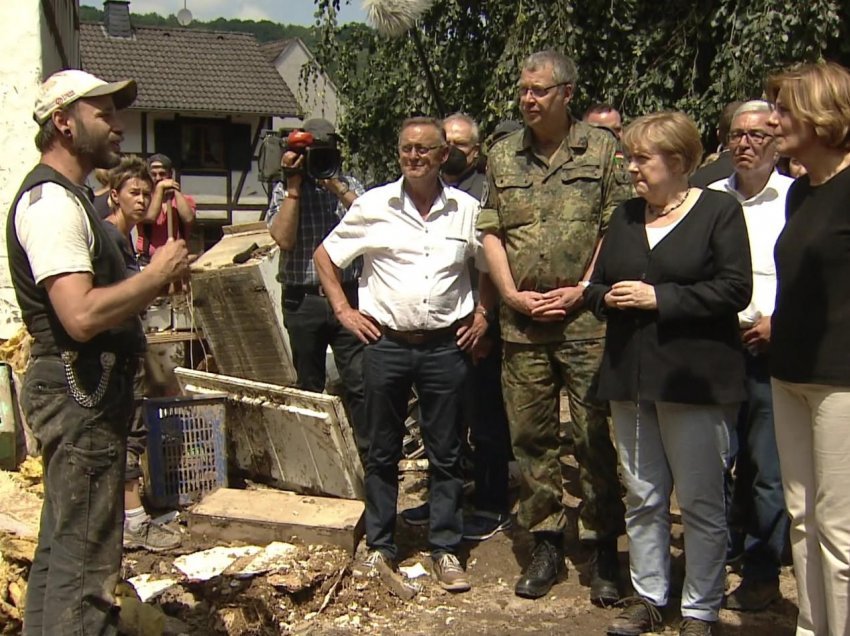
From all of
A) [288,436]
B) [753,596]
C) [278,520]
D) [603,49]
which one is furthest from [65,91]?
[603,49]

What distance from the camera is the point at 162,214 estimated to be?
5078 millimetres

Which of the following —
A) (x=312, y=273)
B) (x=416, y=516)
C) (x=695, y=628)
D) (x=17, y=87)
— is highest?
(x=17, y=87)

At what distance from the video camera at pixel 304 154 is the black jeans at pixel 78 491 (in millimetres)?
2170

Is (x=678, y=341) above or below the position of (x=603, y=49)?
below

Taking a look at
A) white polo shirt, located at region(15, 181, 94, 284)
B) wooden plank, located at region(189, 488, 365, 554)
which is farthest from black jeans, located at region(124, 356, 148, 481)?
white polo shirt, located at region(15, 181, 94, 284)

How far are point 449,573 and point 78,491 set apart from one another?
5.98 feet

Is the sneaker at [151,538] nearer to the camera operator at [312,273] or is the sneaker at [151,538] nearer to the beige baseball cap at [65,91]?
the camera operator at [312,273]

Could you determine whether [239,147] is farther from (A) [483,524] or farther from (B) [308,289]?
(A) [483,524]

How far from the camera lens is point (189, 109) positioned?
84.0 ft

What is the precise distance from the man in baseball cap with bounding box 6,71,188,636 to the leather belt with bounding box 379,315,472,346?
1.42 metres

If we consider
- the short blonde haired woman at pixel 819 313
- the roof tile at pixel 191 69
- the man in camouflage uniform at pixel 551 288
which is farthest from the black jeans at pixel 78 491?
the roof tile at pixel 191 69

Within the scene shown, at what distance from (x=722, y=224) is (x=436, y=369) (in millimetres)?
1373

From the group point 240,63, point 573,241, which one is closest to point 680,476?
point 573,241

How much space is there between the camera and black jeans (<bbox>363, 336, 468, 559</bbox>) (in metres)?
4.24
